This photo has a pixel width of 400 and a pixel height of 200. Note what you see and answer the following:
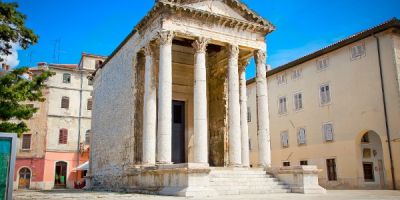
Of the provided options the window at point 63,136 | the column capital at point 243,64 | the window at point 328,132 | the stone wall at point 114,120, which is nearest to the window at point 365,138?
the window at point 328,132

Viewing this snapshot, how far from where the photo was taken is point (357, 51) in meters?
23.9

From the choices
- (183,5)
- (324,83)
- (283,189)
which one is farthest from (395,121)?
(183,5)

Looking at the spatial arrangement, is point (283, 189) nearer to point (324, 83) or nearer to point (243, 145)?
point (243, 145)

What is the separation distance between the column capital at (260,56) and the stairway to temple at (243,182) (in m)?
5.69

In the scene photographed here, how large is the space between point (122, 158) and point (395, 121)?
604 inches

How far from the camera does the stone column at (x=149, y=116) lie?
16.7 metres

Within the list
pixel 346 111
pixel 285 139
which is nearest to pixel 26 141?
pixel 285 139

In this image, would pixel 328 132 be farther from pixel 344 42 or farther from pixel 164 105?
pixel 164 105

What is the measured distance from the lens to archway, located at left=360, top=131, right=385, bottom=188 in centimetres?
2383

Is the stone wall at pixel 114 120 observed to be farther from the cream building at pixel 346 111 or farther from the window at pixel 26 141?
the cream building at pixel 346 111

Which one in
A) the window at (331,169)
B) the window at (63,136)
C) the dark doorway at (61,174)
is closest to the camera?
the window at (331,169)

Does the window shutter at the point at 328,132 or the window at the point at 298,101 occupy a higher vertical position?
the window at the point at 298,101

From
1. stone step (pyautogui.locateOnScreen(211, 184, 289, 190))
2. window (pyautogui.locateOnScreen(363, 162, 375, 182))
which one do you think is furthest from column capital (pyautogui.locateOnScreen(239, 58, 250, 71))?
window (pyautogui.locateOnScreen(363, 162, 375, 182))

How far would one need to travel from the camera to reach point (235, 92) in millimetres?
17797
